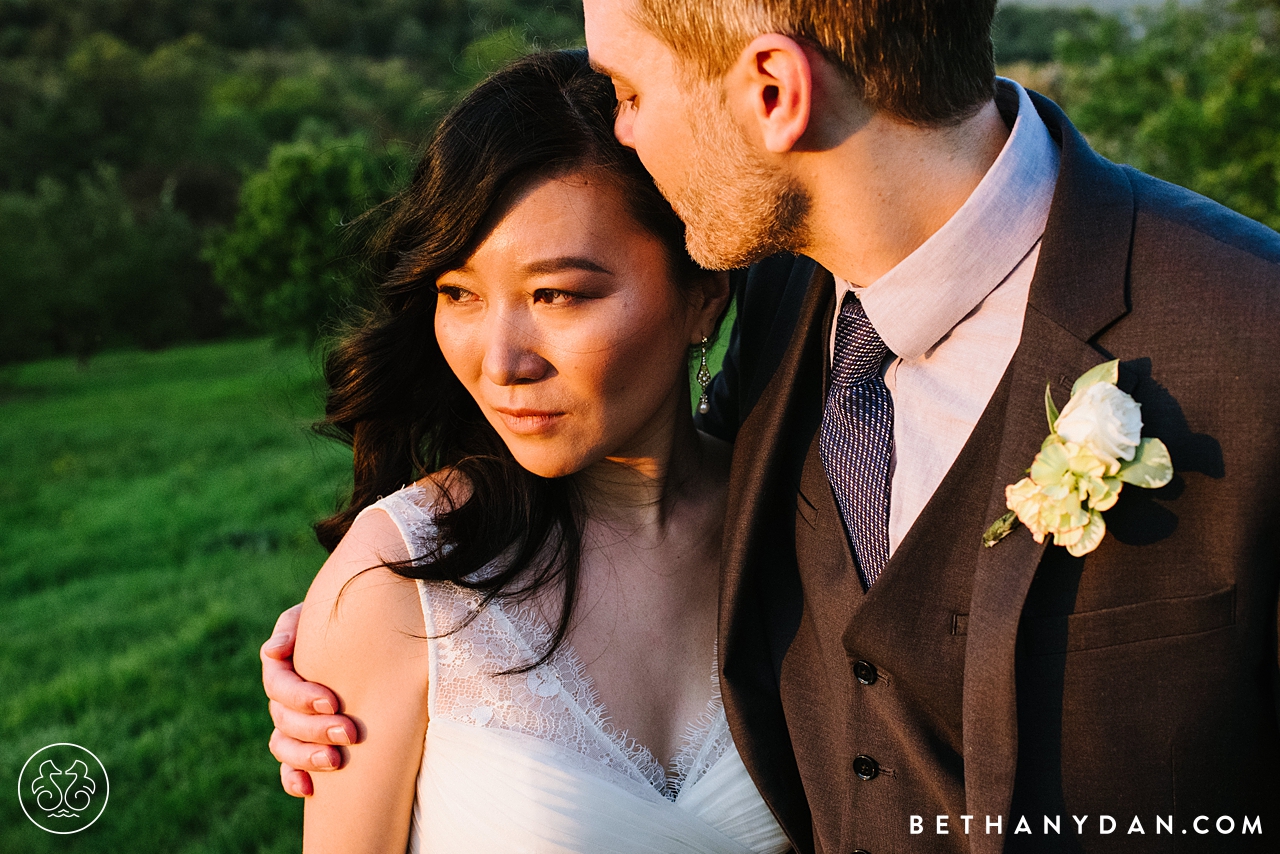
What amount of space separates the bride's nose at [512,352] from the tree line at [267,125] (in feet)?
1.94

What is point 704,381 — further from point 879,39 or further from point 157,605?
point 157,605

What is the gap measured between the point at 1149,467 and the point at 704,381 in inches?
54.7

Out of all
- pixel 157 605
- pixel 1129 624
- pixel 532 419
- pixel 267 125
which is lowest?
pixel 267 125

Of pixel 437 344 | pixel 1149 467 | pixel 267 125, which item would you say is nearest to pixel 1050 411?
pixel 1149 467

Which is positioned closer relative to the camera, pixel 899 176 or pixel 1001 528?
pixel 1001 528

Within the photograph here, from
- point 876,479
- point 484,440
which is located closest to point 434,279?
point 484,440

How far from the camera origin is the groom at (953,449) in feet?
5.55

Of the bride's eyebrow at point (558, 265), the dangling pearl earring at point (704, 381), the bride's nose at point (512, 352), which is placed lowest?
the dangling pearl earring at point (704, 381)

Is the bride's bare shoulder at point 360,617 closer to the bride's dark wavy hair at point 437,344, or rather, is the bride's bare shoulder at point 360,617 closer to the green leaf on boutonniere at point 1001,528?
the bride's dark wavy hair at point 437,344

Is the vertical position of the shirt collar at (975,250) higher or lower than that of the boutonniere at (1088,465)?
higher

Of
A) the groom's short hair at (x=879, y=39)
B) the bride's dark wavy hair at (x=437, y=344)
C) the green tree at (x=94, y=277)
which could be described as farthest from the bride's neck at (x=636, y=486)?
the green tree at (x=94, y=277)

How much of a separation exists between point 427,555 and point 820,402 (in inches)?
37.6

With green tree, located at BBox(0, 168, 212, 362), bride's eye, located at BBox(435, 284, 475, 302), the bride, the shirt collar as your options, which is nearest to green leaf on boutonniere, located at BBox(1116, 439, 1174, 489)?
the shirt collar

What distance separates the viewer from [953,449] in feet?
6.72
